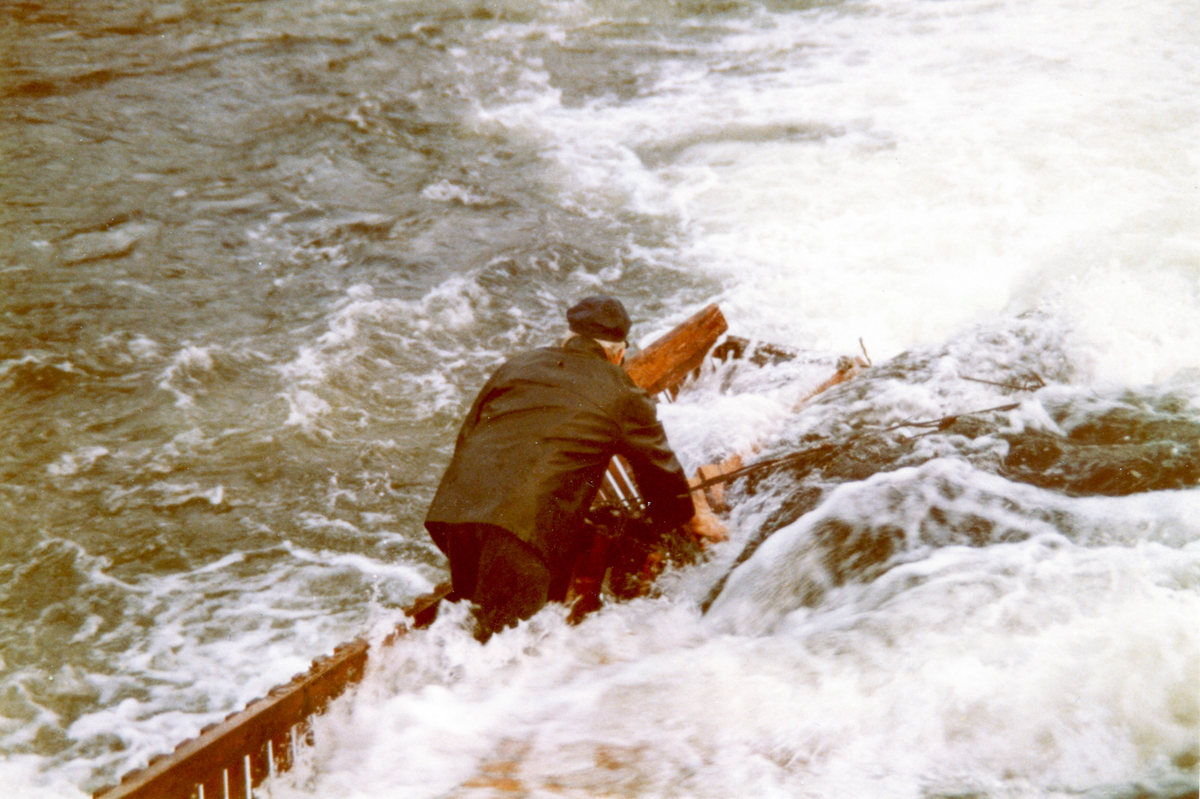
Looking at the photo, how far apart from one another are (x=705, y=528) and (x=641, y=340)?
3.74 meters

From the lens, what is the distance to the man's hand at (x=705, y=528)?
4582 millimetres

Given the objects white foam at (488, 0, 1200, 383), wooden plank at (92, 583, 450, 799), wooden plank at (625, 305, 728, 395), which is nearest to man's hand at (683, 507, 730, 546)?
wooden plank at (92, 583, 450, 799)

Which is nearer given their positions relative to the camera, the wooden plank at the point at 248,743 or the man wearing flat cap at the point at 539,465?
the wooden plank at the point at 248,743

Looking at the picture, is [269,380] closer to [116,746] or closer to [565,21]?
[116,746]

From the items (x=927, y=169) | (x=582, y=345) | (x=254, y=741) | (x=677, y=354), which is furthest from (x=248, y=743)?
(x=927, y=169)

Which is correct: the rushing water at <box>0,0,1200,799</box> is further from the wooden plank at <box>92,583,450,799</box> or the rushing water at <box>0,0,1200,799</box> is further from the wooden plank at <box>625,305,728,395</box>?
the wooden plank at <box>625,305,728,395</box>

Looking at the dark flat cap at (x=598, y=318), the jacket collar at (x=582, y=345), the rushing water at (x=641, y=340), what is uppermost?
the dark flat cap at (x=598, y=318)

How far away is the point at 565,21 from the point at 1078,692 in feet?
48.3

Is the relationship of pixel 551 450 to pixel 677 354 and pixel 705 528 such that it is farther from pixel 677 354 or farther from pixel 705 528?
pixel 677 354

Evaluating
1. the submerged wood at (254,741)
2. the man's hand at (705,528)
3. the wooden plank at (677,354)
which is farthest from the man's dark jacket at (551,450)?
the wooden plank at (677,354)

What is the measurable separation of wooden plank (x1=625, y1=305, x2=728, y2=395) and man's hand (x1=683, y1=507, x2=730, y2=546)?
1841mm

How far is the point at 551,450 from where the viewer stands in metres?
3.98

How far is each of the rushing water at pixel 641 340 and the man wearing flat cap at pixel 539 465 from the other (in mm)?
→ 407

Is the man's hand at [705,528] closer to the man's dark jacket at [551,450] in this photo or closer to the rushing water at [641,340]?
the rushing water at [641,340]
